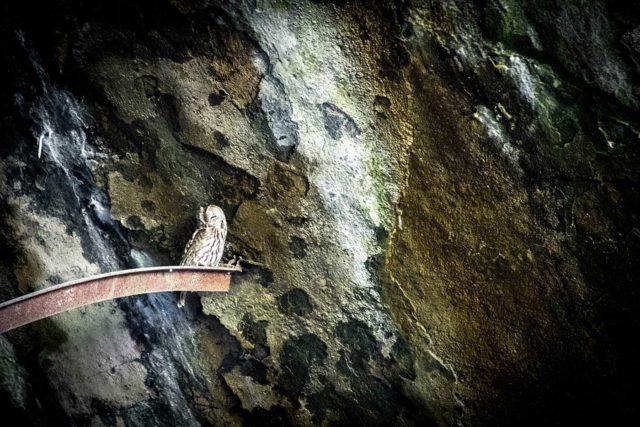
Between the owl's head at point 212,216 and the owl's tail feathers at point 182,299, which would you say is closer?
the owl's head at point 212,216

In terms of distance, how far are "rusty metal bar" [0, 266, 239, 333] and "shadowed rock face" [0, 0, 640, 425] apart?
1.58 ft

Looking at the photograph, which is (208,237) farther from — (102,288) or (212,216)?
(102,288)

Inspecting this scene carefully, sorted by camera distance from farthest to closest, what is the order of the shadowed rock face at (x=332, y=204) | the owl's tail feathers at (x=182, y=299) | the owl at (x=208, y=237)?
the owl's tail feathers at (x=182, y=299), the owl at (x=208, y=237), the shadowed rock face at (x=332, y=204)

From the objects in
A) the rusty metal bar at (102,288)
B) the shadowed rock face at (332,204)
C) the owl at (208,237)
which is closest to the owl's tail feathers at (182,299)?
the shadowed rock face at (332,204)

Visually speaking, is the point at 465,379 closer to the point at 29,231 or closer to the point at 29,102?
the point at 29,231

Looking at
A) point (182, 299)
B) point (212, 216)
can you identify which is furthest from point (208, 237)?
point (182, 299)

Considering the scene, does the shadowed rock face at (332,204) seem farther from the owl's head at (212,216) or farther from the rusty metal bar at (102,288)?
the rusty metal bar at (102,288)

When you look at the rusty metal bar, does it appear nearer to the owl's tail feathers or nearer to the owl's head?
the owl's head

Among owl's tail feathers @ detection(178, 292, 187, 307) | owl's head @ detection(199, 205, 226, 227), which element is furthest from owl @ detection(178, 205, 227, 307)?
owl's tail feathers @ detection(178, 292, 187, 307)

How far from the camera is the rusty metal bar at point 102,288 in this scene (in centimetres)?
220

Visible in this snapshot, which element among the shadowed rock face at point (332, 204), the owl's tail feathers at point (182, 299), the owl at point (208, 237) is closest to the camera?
the shadowed rock face at point (332, 204)

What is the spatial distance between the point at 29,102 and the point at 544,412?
11.8 ft

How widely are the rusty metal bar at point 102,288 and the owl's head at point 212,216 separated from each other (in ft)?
1.13

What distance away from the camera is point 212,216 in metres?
3.03
